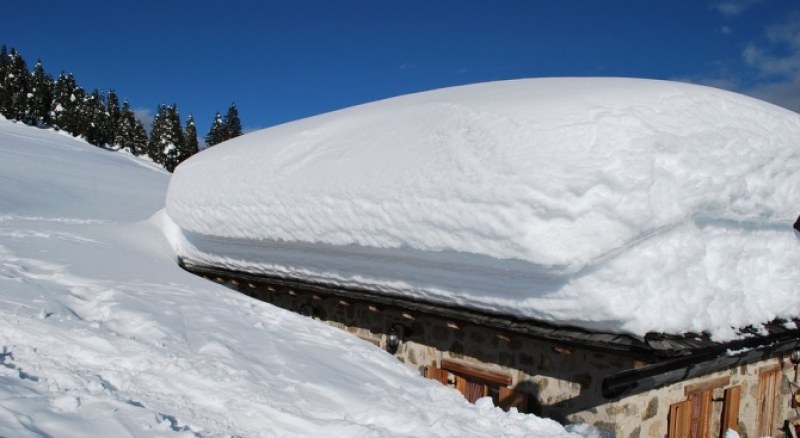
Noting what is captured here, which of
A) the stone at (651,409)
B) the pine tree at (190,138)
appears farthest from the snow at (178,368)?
the pine tree at (190,138)

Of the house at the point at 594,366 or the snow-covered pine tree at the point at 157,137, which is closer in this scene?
the house at the point at 594,366

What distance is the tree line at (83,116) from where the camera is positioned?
47938 millimetres

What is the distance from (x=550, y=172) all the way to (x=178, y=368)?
3281 millimetres

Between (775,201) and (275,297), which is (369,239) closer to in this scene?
(275,297)

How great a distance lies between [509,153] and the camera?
17.1 ft

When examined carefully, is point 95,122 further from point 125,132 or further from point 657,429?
point 657,429

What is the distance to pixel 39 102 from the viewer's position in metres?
49.1

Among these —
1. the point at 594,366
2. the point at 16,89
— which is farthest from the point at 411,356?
the point at 16,89

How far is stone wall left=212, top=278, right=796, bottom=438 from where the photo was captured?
5.02m

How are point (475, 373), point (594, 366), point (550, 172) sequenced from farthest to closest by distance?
point (475, 373) < point (594, 366) < point (550, 172)

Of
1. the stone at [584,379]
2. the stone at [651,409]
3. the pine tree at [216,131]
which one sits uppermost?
the pine tree at [216,131]

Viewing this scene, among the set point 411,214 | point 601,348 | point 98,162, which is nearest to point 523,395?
point 601,348

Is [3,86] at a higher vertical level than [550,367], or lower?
higher

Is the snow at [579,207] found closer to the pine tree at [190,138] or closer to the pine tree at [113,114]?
the pine tree at [190,138]
